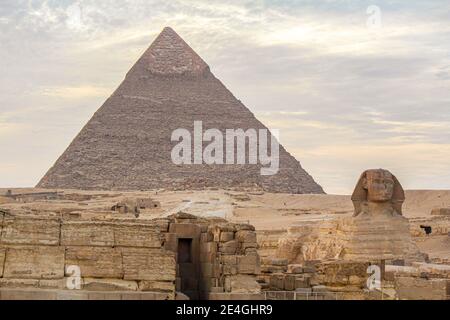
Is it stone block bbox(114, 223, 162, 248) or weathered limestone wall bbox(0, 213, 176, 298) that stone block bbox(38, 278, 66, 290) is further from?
stone block bbox(114, 223, 162, 248)

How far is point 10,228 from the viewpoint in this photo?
7020mm

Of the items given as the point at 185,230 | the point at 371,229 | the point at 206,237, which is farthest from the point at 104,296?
the point at 371,229

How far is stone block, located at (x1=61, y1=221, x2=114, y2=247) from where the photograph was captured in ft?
23.4

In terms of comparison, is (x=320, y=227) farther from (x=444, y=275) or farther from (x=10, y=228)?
(x=10, y=228)

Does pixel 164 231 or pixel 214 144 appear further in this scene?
Result: pixel 214 144

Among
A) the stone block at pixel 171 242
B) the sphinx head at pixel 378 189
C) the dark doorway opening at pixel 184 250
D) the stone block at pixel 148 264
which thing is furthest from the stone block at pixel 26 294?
the sphinx head at pixel 378 189

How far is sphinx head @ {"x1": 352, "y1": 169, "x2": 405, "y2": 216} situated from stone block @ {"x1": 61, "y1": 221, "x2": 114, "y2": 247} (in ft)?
41.8

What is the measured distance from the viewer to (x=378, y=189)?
19.7 meters

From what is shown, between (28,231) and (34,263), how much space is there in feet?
0.66

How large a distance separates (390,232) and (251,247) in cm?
1174

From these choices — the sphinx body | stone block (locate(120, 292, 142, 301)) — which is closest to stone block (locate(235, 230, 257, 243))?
stone block (locate(120, 292, 142, 301))

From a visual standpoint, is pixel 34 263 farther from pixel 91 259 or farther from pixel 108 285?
pixel 108 285

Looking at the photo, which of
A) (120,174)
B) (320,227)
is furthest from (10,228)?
(120,174)

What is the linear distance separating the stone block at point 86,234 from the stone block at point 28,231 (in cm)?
6
